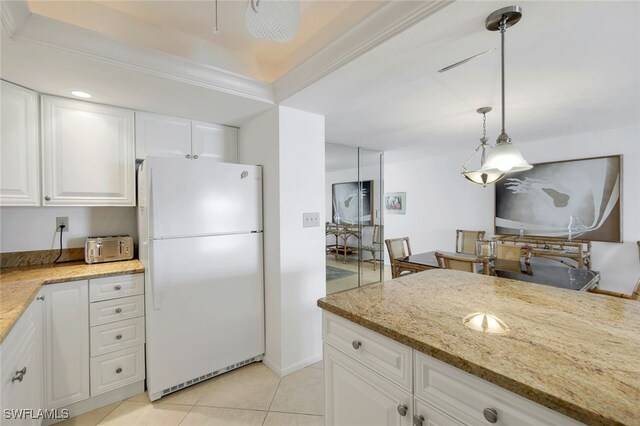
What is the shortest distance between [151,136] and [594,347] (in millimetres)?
2830

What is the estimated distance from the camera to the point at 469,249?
14.3 ft

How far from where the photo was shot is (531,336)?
0.92 metres

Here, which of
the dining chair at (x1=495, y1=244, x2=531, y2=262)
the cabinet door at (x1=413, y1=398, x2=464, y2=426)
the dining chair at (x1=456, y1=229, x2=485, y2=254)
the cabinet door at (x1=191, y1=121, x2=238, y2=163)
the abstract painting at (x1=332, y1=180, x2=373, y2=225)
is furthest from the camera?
the dining chair at (x1=456, y1=229, x2=485, y2=254)

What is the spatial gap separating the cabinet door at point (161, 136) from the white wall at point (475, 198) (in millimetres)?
4328

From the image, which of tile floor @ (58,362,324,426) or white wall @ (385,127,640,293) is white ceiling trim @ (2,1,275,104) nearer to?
tile floor @ (58,362,324,426)

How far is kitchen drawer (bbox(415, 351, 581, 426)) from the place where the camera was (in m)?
0.69

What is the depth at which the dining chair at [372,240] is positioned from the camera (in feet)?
14.7

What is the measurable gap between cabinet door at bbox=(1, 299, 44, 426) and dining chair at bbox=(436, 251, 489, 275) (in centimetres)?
276

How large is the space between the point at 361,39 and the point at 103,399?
109 inches

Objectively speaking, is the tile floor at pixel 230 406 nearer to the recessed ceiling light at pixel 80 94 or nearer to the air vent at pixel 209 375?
the air vent at pixel 209 375

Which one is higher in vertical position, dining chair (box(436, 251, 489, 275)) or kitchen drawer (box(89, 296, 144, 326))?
dining chair (box(436, 251, 489, 275))

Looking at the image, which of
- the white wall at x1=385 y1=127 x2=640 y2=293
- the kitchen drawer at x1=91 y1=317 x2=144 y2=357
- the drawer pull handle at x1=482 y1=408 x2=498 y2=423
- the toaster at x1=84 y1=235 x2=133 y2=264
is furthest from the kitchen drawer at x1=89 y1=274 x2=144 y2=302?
the white wall at x1=385 y1=127 x2=640 y2=293

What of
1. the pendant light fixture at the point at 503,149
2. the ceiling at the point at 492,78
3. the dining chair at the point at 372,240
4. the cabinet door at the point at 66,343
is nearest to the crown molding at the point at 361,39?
the ceiling at the point at 492,78

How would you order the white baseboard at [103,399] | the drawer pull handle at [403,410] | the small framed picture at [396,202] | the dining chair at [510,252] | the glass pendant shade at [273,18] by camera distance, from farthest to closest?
the small framed picture at [396,202], the dining chair at [510,252], the white baseboard at [103,399], the glass pendant shade at [273,18], the drawer pull handle at [403,410]
